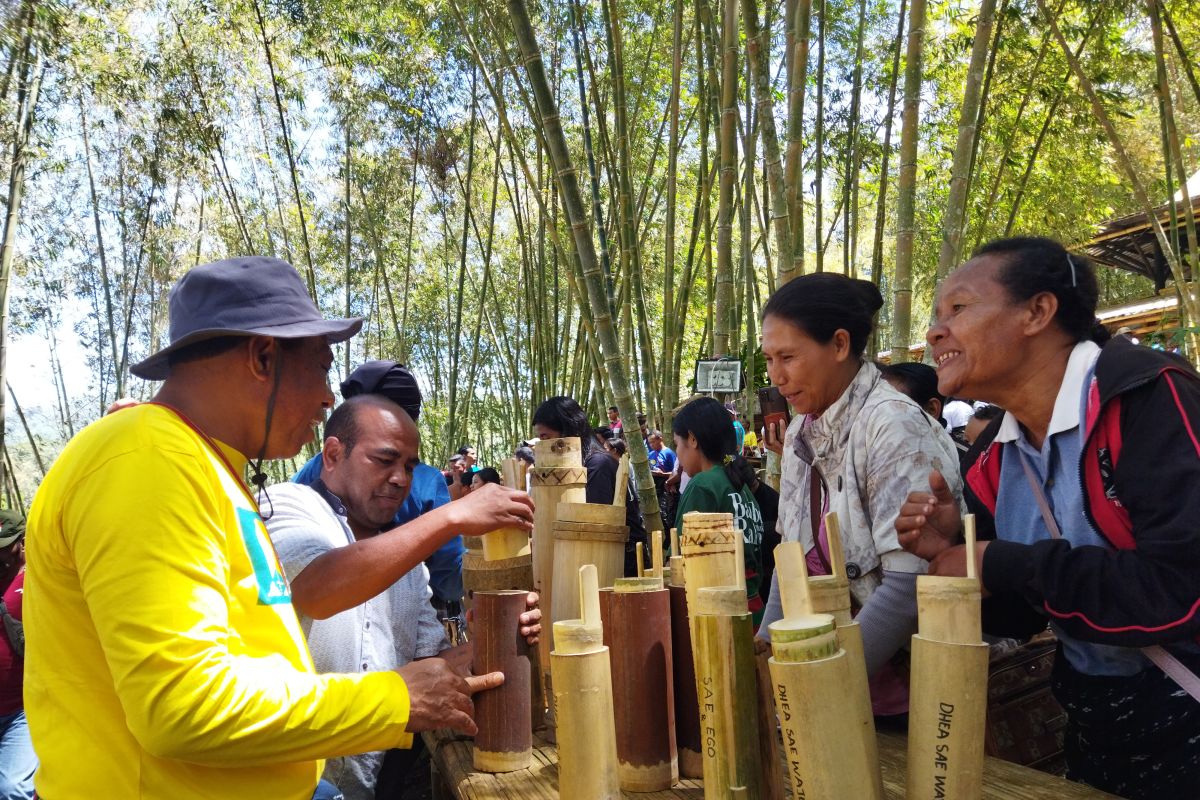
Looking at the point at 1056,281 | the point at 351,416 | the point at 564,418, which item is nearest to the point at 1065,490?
the point at 1056,281

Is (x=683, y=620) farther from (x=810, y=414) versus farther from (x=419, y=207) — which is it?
(x=419, y=207)

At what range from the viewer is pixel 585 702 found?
42.0 inches

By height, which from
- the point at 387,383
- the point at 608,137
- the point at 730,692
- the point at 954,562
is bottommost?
the point at 730,692

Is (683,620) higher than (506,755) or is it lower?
higher

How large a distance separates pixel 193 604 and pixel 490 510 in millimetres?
550

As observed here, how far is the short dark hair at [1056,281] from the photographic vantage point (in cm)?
136

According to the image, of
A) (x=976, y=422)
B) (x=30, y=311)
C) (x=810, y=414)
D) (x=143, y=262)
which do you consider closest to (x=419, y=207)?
(x=143, y=262)

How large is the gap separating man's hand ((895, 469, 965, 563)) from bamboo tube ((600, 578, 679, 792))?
387mm

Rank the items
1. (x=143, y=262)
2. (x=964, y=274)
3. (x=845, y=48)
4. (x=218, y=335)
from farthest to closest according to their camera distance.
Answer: (x=143, y=262) < (x=845, y=48) < (x=964, y=274) < (x=218, y=335)

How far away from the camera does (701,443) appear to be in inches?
121

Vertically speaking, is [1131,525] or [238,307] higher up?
[238,307]

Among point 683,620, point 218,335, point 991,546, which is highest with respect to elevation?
point 218,335

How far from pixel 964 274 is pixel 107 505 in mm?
1324

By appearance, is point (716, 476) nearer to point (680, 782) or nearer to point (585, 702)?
point (680, 782)
